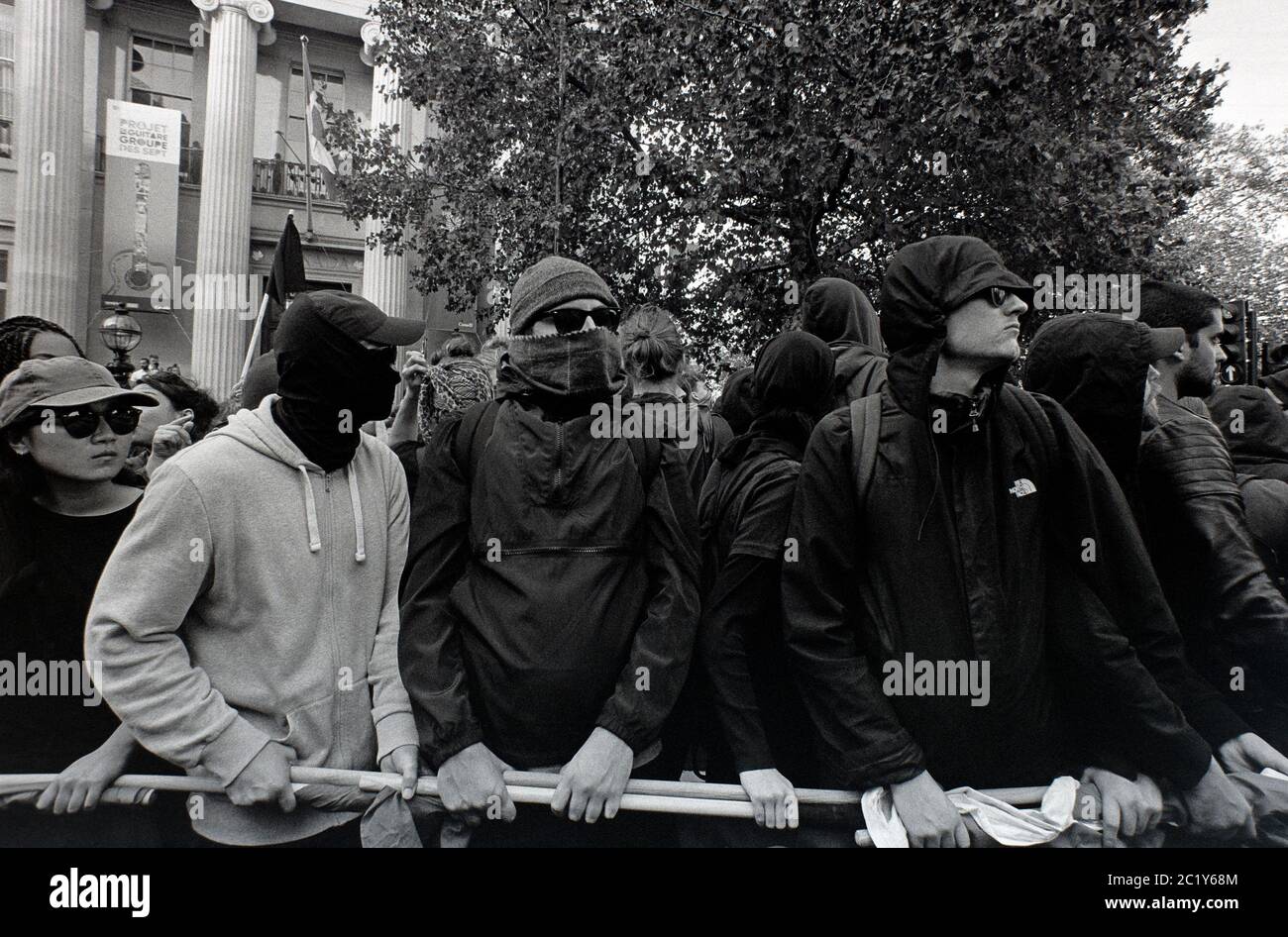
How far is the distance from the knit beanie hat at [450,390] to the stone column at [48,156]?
12310 mm

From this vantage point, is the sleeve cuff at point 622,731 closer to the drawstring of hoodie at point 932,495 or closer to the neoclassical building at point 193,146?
the drawstring of hoodie at point 932,495

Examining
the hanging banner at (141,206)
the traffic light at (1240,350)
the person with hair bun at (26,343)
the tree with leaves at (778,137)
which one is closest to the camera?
the person with hair bun at (26,343)

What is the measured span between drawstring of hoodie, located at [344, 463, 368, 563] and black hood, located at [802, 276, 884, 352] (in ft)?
6.91

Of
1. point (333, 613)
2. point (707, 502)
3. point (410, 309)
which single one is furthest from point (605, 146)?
point (410, 309)

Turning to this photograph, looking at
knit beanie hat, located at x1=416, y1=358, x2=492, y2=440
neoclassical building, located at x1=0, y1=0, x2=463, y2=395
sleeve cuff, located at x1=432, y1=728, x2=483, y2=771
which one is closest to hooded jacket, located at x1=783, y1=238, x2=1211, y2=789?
sleeve cuff, located at x1=432, y1=728, x2=483, y2=771

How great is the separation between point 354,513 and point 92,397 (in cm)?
85

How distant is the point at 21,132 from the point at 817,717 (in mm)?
A: 16084

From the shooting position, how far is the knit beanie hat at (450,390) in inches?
145

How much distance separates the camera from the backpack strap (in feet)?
7.75

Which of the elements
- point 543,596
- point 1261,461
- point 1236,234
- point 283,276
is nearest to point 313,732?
point 543,596

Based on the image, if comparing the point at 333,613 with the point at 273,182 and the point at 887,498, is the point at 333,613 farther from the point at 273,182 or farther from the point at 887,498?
the point at 273,182

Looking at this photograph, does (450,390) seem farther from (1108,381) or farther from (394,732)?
(1108,381)

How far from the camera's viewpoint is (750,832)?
2.47 m

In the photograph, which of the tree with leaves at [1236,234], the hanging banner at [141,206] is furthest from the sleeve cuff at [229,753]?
the hanging banner at [141,206]
